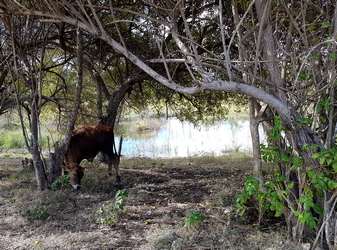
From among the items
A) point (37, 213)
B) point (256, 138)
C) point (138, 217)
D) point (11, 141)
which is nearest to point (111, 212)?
point (138, 217)

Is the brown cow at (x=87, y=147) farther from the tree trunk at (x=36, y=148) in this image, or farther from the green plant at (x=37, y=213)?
the green plant at (x=37, y=213)

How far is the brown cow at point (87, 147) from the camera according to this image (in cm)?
802

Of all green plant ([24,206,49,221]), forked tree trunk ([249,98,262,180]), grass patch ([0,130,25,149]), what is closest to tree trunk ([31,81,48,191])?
green plant ([24,206,49,221])

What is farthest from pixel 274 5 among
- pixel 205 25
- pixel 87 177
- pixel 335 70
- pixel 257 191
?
pixel 87 177

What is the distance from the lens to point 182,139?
22.3 metres

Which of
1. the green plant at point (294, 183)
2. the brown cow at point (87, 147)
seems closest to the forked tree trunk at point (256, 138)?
the green plant at point (294, 183)

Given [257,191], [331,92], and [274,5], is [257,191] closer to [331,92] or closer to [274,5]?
[331,92]

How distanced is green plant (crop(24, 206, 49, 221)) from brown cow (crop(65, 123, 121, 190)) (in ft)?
4.37

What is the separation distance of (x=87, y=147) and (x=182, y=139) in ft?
45.6

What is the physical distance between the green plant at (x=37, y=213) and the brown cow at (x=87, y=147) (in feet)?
4.37

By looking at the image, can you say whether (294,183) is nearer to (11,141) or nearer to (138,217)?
(138,217)

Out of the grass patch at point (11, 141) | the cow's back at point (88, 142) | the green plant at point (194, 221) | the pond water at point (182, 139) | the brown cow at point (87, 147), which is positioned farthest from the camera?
the grass patch at point (11, 141)

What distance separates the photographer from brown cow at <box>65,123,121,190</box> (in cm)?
802

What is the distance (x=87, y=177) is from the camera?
8.73m
